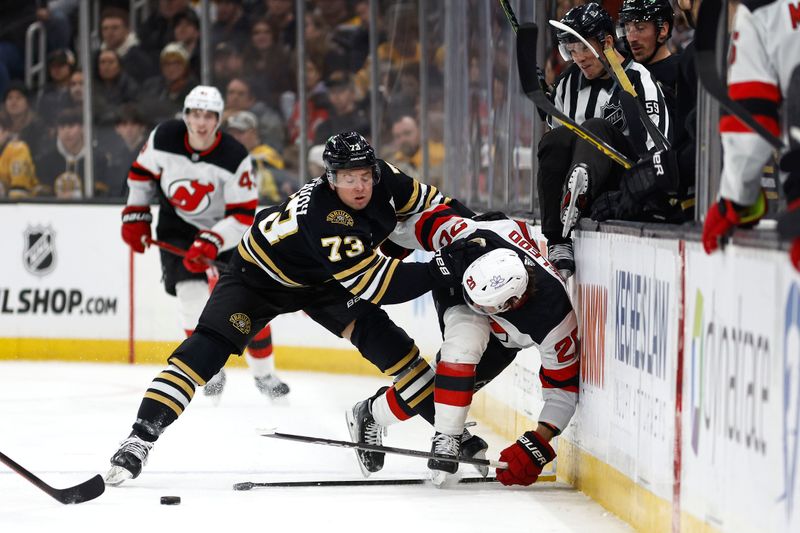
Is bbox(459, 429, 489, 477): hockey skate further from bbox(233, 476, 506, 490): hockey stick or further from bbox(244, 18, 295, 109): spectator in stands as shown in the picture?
bbox(244, 18, 295, 109): spectator in stands

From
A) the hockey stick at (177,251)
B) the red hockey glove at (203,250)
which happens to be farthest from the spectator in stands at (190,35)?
the red hockey glove at (203,250)

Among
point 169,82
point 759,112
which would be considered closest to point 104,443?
point 759,112

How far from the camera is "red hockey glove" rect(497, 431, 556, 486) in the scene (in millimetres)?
3697

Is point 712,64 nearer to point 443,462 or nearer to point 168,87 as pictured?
point 443,462

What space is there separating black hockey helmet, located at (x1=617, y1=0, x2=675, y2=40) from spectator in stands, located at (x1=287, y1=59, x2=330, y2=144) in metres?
4.03

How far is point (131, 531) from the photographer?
3279 millimetres

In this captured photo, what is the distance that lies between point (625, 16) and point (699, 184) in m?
1.22

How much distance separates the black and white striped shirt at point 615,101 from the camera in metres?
3.99

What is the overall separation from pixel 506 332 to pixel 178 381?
0.97 meters

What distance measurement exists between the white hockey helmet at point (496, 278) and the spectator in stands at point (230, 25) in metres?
4.84

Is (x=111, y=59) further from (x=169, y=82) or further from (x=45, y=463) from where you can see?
(x=45, y=463)

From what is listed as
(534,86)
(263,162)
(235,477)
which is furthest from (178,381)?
(263,162)

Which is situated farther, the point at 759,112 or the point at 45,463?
the point at 45,463

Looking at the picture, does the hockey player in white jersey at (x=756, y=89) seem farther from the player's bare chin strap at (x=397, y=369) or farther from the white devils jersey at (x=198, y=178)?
the white devils jersey at (x=198, y=178)
